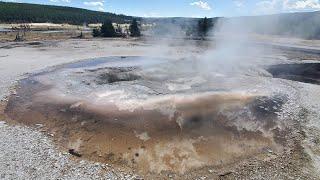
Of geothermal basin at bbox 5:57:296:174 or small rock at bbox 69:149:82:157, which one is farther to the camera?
geothermal basin at bbox 5:57:296:174

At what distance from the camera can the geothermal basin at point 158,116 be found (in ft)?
45.2

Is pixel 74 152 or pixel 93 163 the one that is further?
pixel 74 152

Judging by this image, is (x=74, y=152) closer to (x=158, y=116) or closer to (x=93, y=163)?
(x=93, y=163)

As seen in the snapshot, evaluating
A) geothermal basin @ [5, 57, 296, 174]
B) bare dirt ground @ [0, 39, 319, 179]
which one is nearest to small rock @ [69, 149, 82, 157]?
geothermal basin @ [5, 57, 296, 174]

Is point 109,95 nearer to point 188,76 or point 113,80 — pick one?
point 113,80

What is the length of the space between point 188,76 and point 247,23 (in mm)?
21820

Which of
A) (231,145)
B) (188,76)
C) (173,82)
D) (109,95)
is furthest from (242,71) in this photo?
(231,145)

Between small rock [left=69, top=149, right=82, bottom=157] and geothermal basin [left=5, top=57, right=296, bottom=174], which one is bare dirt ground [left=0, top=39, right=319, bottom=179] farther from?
geothermal basin [left=5, top=57, right=296, bottom=174]

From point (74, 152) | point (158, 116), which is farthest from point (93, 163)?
point (158, 116)

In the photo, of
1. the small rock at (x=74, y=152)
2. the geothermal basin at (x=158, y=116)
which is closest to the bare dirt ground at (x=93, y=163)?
the small rock at (x=74, y=152)

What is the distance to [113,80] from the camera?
24.2 meters

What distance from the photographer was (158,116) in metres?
16.7

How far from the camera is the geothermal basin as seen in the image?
13766mm

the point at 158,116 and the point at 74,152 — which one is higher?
the point at 158,116
